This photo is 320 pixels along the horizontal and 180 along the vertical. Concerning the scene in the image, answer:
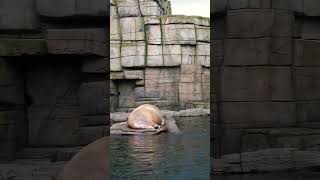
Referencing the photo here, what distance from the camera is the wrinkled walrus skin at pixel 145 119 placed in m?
16.6

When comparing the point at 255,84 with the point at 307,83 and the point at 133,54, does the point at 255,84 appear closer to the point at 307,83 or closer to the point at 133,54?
the point at 307,83

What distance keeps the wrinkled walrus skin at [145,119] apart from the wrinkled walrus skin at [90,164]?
1164cm

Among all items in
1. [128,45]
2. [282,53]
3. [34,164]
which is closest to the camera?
[34,164]

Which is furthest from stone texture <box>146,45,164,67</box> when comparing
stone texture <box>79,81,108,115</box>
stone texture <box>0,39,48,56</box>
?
stone texture <box>0,39,48,56</box>

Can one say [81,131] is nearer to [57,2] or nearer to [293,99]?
[57,2]

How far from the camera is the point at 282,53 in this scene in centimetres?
550

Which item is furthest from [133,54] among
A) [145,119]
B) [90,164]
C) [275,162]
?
[90,164]

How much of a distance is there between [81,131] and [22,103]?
777 millimetres

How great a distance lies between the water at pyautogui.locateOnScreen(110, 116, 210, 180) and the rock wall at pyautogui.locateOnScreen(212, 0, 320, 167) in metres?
1.68

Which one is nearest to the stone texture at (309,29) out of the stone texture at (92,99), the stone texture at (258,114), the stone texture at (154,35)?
the stone texture at (258,114)

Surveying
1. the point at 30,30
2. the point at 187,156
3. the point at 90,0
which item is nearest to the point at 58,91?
the point at 30,30

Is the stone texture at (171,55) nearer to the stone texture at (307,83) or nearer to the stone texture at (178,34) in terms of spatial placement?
the stone texture at (178,34)

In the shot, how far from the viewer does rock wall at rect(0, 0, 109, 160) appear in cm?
498

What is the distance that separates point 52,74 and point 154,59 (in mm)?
20012
